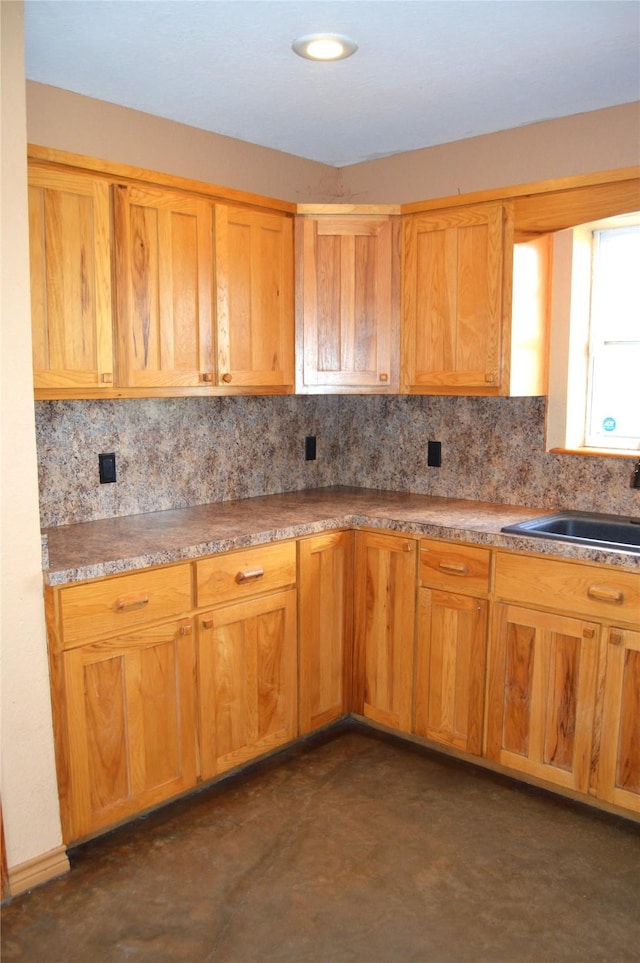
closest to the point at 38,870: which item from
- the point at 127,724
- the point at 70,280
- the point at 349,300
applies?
the point at 127,724

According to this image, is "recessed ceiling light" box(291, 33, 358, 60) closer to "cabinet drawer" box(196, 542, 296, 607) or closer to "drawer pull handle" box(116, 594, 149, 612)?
"cabinet drawer" box(196, 542, 296, 607)

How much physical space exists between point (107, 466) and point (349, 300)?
3.92 ft

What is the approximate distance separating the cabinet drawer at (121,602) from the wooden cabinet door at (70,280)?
653 mm

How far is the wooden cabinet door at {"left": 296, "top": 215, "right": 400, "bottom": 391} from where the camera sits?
3.20 m

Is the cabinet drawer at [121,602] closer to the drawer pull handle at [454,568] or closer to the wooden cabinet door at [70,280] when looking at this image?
the wooden cabinet door at [70,280]

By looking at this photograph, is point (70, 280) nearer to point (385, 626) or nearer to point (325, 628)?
point (325, 628)

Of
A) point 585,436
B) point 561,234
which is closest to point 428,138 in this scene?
point 561,234

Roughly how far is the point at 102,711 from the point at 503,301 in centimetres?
201

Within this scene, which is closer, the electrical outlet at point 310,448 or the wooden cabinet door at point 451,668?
the wooden cabinet door at point 451,668

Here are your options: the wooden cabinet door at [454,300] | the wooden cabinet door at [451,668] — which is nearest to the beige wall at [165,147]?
the wooden cabinet door at [454,300]

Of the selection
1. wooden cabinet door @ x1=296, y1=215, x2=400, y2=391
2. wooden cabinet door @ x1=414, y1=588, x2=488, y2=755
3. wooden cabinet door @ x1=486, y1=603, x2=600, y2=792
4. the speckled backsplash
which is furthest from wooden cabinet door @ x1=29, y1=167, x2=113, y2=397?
wooden cabinet door @ x1=486, y1=603, x2=600, y2=792

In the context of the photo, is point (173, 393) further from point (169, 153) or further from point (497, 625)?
point (497, 625)

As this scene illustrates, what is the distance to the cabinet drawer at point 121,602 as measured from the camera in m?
2.26

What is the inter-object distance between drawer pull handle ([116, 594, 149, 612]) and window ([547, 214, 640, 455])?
68.5 inches
